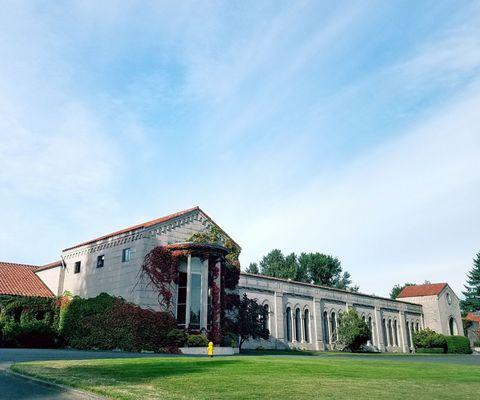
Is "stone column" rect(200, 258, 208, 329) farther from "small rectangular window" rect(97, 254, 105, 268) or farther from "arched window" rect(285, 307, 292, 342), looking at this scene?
"arched window" rect(285, 307, 292, 342)

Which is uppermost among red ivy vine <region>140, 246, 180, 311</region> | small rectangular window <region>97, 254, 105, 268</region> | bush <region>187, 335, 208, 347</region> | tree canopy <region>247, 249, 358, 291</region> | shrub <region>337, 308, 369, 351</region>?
tree canopy <region>247, 249, 358, 291</region>

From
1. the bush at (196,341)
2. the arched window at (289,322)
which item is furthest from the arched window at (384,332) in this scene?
the bush at (196,341)

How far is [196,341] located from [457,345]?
53.3m

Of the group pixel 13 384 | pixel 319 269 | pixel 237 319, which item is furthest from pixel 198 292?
pixel 319 269

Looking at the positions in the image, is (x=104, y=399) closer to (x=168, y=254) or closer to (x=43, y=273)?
(x=168, y=254)

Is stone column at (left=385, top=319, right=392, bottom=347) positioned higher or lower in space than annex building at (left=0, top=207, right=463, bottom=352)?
lower

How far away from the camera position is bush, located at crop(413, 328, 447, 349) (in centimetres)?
6575

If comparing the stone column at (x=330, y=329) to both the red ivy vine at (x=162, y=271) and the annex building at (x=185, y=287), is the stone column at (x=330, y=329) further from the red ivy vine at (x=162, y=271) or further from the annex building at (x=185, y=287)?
the red ivy vine at (x=162, y=271)

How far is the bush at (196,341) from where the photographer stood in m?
28.0

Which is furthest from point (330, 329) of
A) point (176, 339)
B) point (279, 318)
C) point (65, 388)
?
point (65, 388)

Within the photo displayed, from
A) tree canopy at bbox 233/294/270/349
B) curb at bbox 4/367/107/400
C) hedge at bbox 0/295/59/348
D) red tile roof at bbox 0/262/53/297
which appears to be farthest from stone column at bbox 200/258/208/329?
curb at bbox 4/367/107/400

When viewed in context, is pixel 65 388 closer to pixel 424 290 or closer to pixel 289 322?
pixel 289 322

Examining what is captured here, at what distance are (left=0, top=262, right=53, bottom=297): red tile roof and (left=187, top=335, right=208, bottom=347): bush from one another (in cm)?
1461

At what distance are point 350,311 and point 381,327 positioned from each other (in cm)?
1396
